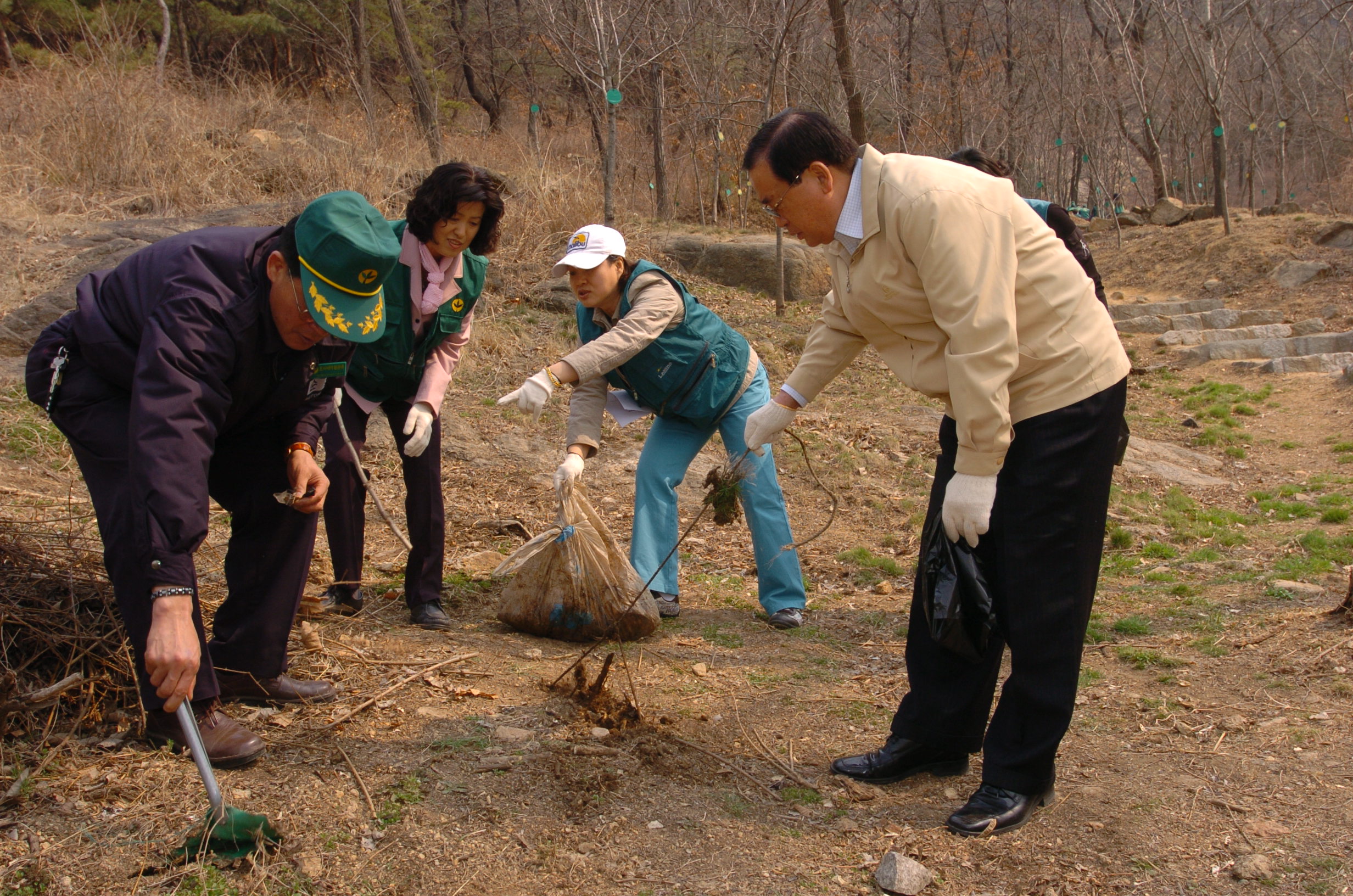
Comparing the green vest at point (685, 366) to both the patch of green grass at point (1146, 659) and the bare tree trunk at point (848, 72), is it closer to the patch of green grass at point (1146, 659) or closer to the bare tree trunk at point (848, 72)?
the patch of green grass at point (1146, 659)

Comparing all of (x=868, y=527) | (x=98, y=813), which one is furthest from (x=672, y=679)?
(x=868, y=527)

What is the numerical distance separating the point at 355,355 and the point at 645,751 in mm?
1663

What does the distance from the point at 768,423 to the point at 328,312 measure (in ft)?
4.15

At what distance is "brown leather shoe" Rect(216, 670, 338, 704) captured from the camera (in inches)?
105

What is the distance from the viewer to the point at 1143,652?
3586 millimetres

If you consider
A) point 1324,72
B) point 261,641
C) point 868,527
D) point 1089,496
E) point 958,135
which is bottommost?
point 868,527

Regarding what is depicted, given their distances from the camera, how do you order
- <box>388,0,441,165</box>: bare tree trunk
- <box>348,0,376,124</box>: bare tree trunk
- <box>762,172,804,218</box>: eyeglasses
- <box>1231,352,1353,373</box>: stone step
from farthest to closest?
<box>348,0,376,124</box>: bare tree trunk < <box>388,0,441,165</box>: bare tree trunk < <box>1231,352,1353,373</box>: stone step < <box>762,172,804,218</box>: eyeglasses

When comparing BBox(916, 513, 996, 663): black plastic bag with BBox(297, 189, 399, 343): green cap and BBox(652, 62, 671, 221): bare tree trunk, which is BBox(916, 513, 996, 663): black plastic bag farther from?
BBox(652, 62, 671, 221): bare tree trunk

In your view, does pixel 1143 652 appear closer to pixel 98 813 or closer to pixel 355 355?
pixel 355 355

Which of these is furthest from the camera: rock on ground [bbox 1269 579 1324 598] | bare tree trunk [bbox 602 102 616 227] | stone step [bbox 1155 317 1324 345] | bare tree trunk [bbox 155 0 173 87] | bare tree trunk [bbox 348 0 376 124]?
bare tree trunk [bbox 348 0 376 124]

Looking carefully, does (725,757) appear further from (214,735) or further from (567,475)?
(214,735)

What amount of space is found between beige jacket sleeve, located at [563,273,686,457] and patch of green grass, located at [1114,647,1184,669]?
2.02 meters

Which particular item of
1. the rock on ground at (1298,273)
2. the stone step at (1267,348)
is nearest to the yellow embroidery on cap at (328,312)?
the stone step at (1267,348)

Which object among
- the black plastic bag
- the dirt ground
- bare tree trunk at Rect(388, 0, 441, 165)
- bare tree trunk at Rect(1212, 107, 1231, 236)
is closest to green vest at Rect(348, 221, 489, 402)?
the dirt ground
